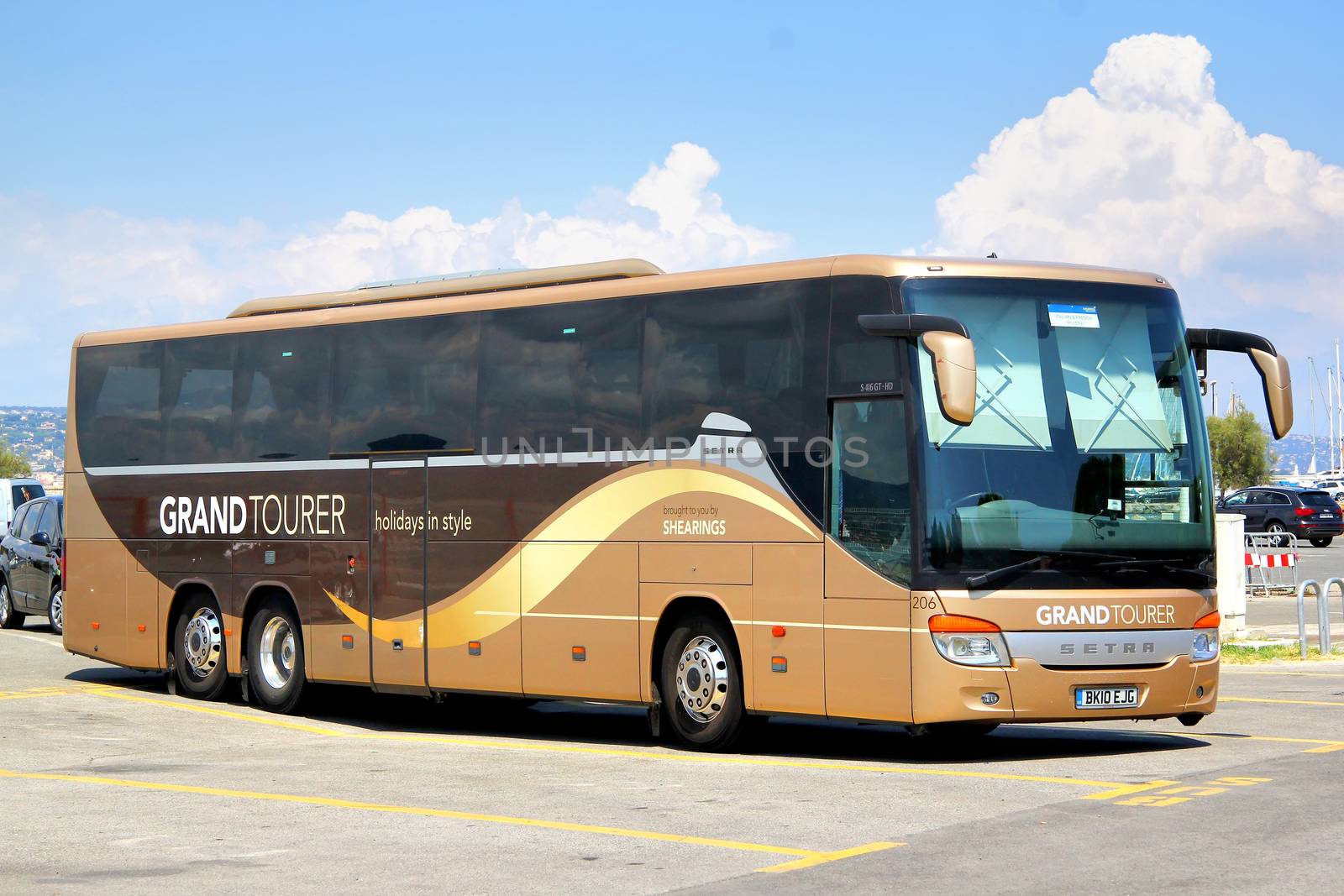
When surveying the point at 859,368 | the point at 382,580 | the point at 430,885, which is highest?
the point at 859,368

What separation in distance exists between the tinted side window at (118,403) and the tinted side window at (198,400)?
22 cm

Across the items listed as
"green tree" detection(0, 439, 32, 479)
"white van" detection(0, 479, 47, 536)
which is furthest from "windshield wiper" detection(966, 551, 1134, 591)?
"green tree" detection(0, 439, 32, 479)

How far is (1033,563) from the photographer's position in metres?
12.5

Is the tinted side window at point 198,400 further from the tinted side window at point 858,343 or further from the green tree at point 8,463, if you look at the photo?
the green tree at point 8,463

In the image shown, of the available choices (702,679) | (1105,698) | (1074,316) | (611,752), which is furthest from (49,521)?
(1105,698)

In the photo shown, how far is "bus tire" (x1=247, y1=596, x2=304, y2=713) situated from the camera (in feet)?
58.3

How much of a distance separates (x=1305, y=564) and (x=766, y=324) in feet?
110

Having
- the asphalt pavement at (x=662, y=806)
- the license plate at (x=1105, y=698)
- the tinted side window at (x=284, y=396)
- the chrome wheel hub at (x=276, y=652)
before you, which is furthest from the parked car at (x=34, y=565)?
the license plate at (x=1105, y=698)

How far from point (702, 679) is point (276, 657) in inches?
230

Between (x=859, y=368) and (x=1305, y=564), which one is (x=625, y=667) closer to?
(x=859, y=368)

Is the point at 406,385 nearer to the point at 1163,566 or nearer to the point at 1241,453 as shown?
the point at 1163,566

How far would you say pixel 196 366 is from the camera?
18.8 m

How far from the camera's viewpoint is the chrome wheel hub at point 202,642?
18.7 meters

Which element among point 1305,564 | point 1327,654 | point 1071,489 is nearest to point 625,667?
point 1071,489
